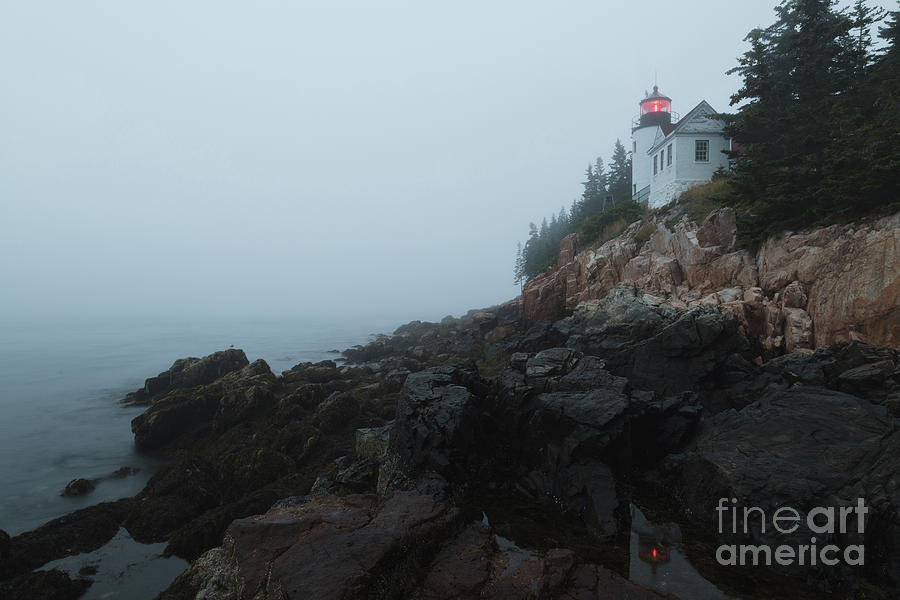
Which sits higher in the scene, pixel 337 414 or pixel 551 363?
pixel 551 363

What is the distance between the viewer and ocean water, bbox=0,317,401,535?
48.8 feet

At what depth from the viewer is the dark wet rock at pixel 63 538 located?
9977mm

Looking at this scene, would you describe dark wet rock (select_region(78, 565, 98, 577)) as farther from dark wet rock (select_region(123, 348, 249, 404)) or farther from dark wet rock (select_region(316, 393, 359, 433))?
dark wet rock (select_region(123, 348, 249, 404))

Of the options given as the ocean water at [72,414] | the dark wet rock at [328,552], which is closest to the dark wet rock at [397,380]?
the ocean water at [72,414]

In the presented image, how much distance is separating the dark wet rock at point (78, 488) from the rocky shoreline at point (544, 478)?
0.40 ft

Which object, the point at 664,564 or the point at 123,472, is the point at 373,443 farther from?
the point at 123,472

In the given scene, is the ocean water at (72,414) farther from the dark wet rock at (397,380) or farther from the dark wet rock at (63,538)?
the dark wet rock at (397,380)

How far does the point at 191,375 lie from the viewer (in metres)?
27.6

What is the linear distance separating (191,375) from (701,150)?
4330 cm

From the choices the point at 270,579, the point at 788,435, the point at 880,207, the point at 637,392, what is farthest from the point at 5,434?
the point at 880,207

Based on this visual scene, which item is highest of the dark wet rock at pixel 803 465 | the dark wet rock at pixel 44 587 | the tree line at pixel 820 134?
→ the tree line at pixel 820 134

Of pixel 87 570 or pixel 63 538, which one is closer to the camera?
pixel 87 570

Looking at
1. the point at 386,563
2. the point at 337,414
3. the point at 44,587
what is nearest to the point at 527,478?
the point at 386,563

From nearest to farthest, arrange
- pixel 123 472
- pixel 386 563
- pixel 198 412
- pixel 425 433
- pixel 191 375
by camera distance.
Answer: pixel 386 563, pixel 425 433, pixel 123 472, pixel 198 412, pixel 191 375
